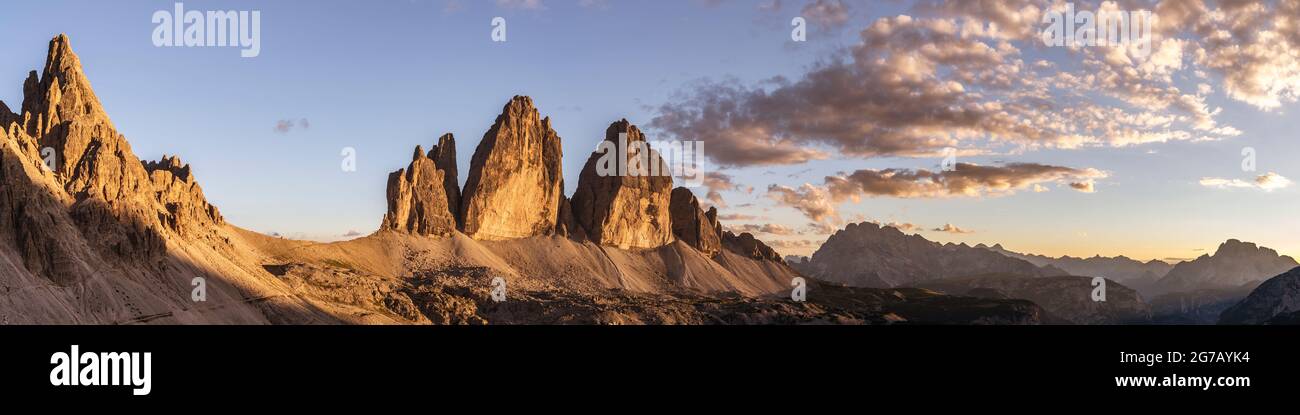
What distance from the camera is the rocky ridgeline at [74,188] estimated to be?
127 m

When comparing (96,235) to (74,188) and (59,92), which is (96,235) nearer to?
(74,188)

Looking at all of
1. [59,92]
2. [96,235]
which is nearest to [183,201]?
[59,92]

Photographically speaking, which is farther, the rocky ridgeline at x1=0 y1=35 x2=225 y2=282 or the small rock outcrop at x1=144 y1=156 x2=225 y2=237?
the small rock outcrop at x1=144 y1=156 x2=225 y2=237

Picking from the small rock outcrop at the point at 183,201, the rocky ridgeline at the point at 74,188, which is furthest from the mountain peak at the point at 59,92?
the small rock outcrop at the point at 183,201

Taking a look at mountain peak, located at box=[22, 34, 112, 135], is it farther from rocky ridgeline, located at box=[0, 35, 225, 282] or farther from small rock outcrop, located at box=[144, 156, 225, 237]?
small rock outcrop, located at box=[144, 156, 225, 237]

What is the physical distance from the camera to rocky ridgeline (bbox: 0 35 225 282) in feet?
415

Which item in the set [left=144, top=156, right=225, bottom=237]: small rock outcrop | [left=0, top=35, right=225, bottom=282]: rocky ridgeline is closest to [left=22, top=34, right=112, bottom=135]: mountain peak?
[left=0, top=35, right=225, bottom=282]: rocky ridgeline

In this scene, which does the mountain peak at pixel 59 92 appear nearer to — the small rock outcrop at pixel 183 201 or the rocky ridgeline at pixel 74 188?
the rocky ridgeline at pixel 74 188

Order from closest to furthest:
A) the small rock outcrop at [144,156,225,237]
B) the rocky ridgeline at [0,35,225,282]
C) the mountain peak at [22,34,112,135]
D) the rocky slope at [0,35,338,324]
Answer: the rocky slope at [0,35,338,324], the rocky ridgeline at [0,35,225,282], the mountain peak at [22,34,112,135], the small rock outcrop at [144,156,225,237]

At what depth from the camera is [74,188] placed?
146375 millimetres
